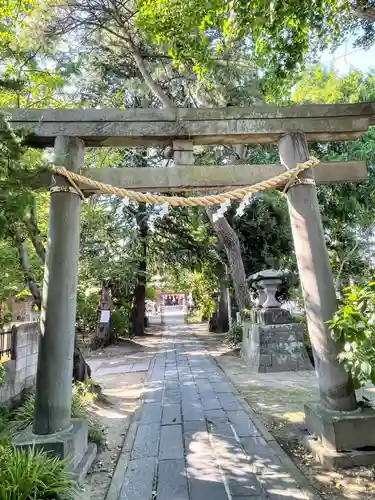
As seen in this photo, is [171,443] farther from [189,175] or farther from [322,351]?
[189,175]

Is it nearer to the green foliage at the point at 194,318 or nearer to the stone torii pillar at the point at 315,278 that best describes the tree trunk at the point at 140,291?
the green foliage at the point at 194,318

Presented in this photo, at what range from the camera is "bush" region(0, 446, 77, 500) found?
7.07ft

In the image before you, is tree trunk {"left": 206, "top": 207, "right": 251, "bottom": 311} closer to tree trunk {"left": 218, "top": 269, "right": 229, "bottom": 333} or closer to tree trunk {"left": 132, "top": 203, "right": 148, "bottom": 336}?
tree trunk {"left": 132, "top": 203, "right": 148, "bottom": 336}

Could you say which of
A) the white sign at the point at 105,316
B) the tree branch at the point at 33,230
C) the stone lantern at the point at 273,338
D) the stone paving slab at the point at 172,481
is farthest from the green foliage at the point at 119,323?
the stone paving slab at the point at 172,481

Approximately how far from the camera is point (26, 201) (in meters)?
2.43

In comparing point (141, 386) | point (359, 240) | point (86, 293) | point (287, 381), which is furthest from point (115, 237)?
point (359, 240)

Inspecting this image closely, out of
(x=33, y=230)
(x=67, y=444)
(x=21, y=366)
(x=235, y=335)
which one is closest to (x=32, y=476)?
(x=67, y=444)

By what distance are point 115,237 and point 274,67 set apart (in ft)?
31.3

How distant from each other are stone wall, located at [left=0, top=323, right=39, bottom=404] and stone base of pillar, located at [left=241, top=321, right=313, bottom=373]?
4986mm

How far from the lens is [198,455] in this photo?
3314 mm

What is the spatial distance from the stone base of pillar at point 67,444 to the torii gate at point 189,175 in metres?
0.14

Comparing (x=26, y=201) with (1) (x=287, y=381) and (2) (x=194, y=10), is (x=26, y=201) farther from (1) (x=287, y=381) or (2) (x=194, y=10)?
(1) (x=287, y=381)

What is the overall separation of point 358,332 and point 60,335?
2.73 meters

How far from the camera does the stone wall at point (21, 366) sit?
14.6ft
